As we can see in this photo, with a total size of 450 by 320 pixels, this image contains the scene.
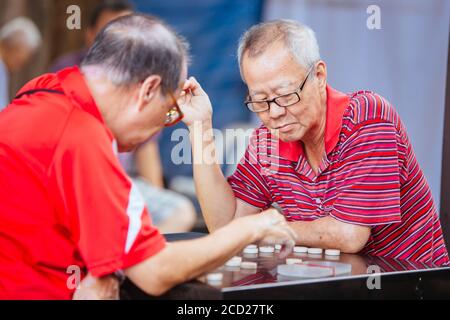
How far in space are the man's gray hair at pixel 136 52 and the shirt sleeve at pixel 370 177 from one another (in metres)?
0.98

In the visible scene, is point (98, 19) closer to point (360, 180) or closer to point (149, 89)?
point (360, 180)

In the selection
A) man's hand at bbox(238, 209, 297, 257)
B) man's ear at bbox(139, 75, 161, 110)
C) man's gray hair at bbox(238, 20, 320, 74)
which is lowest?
man's hand at bbox(238, 209, 297, 257)

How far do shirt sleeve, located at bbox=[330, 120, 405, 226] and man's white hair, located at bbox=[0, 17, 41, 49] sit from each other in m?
2.67

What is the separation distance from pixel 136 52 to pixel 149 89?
0.37 feet

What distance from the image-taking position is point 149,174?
508 centimetres

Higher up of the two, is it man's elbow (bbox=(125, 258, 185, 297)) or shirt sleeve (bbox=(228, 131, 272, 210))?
shirt sleeve (bbox=(228, 131, 272, 210))

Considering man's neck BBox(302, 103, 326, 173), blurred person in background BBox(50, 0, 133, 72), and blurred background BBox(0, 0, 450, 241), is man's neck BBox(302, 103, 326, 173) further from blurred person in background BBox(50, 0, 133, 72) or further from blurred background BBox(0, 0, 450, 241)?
blurred person in background BBox(50, 0, 133, 72)

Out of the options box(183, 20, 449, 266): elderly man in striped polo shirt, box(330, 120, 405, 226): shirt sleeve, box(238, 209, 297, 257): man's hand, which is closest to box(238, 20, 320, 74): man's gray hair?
box(183, 20, 449, 266): elderly man in striped polo shirt

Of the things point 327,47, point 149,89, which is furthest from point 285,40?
point 327,47

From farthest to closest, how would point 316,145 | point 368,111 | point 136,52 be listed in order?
point 316,145
point 368,111
point 136,52

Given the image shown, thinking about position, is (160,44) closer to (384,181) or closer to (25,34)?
(384,181)

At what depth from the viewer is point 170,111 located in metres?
2.50

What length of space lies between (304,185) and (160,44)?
3.75ft

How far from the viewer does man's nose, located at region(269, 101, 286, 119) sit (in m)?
3.12
